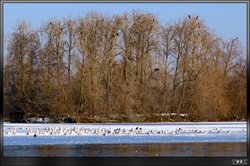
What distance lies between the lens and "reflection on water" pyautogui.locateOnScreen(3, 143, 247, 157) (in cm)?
1375

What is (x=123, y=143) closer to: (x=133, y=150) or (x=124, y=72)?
(x=133, y=150)

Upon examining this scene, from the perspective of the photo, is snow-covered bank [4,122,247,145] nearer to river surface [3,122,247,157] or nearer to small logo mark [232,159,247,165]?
river surface [3,122,247,157]

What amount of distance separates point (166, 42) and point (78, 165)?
85.9ft

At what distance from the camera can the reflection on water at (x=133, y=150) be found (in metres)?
13.8

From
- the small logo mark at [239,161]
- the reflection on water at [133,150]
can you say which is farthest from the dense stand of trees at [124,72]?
the small logo mark at [239,161]

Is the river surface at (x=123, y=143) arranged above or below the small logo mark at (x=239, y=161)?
below

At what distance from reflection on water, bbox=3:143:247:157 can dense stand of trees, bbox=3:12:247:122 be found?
17389 millimetres

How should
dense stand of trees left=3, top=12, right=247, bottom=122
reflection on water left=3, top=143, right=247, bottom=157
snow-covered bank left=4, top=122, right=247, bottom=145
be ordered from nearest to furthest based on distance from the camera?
reflection on water left=3, top=143, right=247, bottom=157, snow-covered bank left=4, top=122, right=247, bottom=145, dense stand of trees left=3, top=12, right=247, bottom=122

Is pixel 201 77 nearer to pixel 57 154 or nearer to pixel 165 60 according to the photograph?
pixel 165 60

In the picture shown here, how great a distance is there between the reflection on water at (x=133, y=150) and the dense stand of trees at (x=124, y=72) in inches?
685

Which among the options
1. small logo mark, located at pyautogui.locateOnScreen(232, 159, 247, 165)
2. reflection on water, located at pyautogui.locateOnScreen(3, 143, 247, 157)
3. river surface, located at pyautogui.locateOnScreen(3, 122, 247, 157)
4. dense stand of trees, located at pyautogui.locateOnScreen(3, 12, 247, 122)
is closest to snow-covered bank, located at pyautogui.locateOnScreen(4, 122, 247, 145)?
river surface, located at pyautogui.locateOnScreen(3, 122, 247, 157)

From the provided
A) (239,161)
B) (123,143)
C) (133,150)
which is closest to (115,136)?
(123,143)

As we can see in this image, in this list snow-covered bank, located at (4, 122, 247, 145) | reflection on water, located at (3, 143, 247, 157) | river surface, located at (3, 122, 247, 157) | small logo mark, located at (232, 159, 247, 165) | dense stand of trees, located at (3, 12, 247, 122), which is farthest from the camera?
dense stand of trees, located at (3, 12, 247, 122)

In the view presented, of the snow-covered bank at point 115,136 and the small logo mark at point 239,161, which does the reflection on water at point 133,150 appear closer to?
the snow-covered bank at point 115,136
